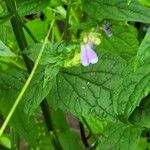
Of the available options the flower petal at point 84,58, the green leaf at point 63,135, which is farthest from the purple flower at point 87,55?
the green leaf at point 63,135

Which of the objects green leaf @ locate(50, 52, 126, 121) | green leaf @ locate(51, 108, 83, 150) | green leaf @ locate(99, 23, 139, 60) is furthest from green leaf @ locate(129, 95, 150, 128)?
green leaf @ locate(51, 108, 83, 150)

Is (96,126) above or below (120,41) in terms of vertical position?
below

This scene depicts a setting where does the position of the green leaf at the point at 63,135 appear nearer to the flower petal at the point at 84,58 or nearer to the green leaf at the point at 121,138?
the green leaf at the point at 121,138

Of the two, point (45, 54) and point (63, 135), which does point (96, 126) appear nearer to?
point (63, 135)

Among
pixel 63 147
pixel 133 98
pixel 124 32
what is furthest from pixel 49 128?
pixel 133 98

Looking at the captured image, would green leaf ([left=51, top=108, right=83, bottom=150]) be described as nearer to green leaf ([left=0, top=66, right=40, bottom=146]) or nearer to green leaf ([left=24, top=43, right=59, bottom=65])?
green leaf ([left=0, top=66, right=40, bottom=146])

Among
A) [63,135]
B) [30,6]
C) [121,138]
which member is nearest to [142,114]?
[121,138]
